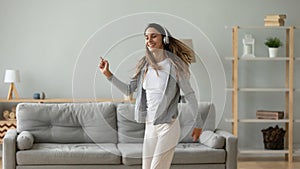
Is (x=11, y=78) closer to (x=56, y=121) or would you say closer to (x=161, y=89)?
(x=56, y=121)

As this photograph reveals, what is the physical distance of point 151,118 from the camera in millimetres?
3188

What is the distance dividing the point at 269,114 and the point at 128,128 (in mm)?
2621

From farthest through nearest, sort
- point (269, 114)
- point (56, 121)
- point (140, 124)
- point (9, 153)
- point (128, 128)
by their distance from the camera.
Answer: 1. point (269, 114)
2. point (56, 121)
3. point (9, 153)
4. point (128, 128)
5. point (140, 124)

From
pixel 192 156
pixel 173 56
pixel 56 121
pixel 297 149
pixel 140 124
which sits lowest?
pixel 297 149

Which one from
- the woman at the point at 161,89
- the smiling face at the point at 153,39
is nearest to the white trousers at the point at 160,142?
the woman at the point at 161,89

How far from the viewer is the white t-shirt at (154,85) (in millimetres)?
3119

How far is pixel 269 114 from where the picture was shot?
22.2ft

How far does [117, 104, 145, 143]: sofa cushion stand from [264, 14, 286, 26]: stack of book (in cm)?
226

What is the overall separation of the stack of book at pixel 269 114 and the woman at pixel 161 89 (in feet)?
11.9

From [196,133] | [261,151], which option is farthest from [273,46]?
[196,133]

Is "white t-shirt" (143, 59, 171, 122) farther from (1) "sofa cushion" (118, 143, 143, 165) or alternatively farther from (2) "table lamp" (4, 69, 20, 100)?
(2) "table lamp" (4, 69, 20, 100)

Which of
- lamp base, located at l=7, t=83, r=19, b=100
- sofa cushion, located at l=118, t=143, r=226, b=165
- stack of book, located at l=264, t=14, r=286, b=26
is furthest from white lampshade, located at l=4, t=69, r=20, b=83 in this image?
stack of book, located at l=264, t=14, r=286, b=26

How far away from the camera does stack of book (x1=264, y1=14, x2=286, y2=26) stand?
662 centimetres

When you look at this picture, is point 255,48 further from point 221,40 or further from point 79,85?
point 79,85
